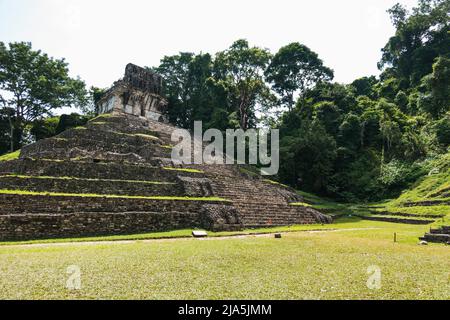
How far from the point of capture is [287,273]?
5.55m

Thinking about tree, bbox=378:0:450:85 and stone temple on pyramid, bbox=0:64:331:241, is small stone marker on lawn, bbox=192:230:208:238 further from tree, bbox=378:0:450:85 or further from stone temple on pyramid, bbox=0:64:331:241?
tree, bbox=378:0:450:85

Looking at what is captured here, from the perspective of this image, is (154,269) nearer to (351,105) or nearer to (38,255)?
(38,255)

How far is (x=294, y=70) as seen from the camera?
4144 centimetres

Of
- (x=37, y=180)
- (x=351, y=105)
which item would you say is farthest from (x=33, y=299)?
(x=351, y=105)

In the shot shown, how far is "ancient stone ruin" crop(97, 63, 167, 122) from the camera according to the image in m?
32.1

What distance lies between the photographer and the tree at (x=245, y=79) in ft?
123

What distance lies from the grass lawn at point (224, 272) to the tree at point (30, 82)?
88.2 feet

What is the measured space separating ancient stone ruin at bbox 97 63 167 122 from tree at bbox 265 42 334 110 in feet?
52.5

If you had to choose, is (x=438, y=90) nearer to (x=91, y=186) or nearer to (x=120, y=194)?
(x=120, y=194)

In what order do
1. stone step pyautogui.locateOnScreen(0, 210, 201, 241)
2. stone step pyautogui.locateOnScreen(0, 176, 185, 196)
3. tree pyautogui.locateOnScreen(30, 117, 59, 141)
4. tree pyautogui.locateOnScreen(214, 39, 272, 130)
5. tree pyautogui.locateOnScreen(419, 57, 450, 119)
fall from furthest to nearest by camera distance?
tree pyautogui.locateOnScreen(214, 39, 272, 130), tree pyautogui.locateOnScreen(30, 117, 59, 141), tree pyautogui.locateOnScreen(419, 57, 450, 119), stone step pyautogui.locateOnScreen(0, 176, 185, 196), stone step pyautogui.locateOnScreen(0, 210, 201, 241)

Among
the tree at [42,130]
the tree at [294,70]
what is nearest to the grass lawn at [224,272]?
the tree at [42,130]

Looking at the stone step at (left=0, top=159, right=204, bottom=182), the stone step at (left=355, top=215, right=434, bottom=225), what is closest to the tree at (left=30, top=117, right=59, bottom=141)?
the stone step at (left=0, top=159, right=204, bottom=182)

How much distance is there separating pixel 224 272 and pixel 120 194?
886 cm

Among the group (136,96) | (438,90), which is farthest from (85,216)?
(438,90)
